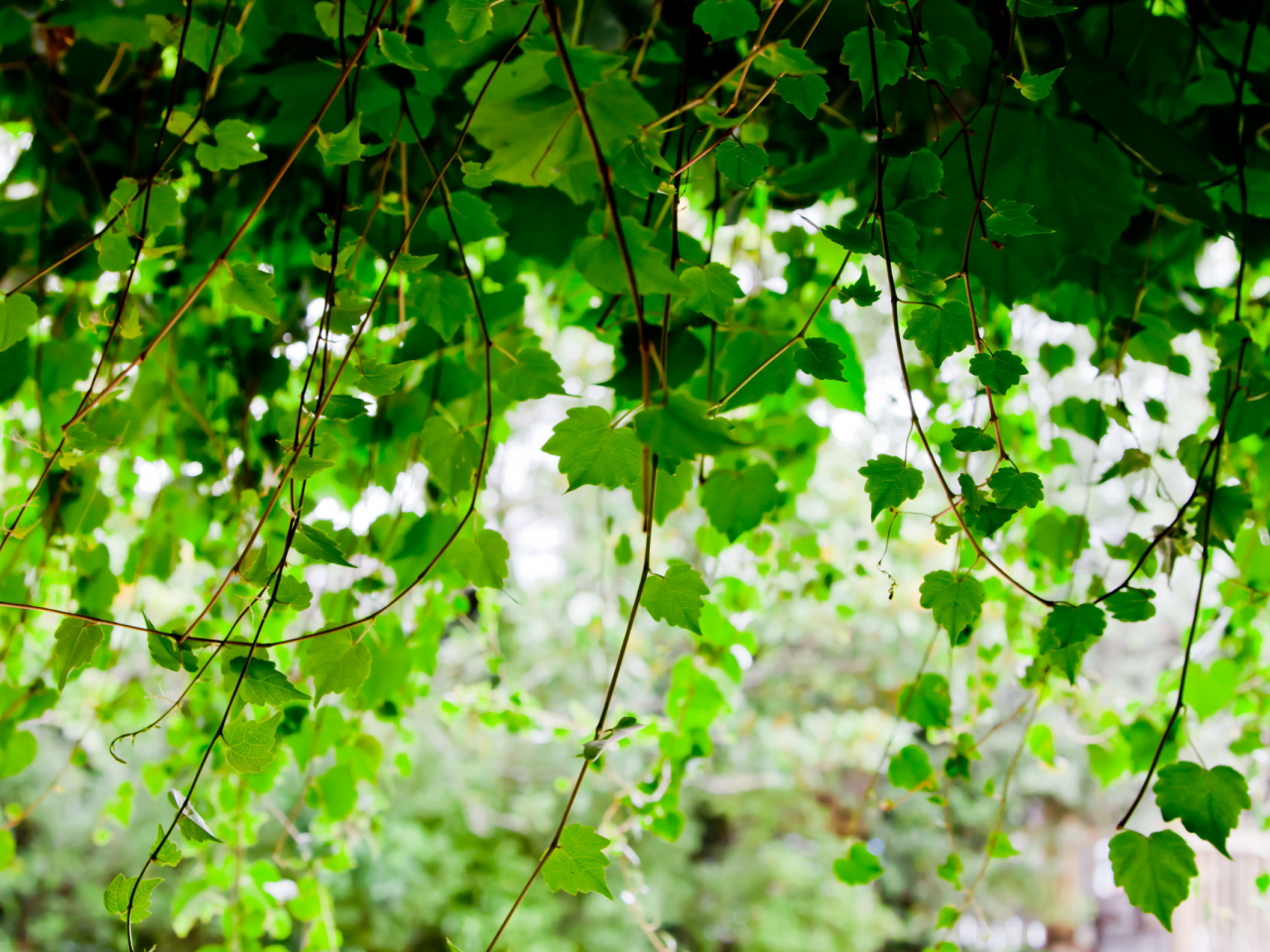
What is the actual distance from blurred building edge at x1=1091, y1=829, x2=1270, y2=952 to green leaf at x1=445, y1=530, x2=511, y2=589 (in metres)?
3.58

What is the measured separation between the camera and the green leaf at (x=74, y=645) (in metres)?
0.39

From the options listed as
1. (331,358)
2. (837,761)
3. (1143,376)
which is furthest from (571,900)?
(331,358)

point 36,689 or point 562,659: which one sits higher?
point 562,659

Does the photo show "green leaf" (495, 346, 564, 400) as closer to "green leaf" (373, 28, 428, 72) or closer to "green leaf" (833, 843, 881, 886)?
"green leaf" (373, 28, 428, 72)

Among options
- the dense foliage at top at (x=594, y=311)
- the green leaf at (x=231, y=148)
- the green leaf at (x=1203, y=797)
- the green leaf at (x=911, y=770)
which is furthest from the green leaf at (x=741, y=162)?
the green leaf at (x=911, y=770)

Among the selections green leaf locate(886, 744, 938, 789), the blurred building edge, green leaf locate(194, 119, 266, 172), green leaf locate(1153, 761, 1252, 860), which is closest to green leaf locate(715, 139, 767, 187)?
green leaf locate(194, 119, 266, 172)

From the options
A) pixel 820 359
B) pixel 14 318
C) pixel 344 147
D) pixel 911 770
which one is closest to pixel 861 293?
pixel 820 359

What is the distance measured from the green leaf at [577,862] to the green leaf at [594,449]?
16 centimetres

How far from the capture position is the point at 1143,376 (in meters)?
1.45

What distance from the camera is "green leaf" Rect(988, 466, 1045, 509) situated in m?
0.35

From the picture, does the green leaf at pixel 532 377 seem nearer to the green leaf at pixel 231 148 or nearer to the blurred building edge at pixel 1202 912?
the green leaf at pixel 231 148

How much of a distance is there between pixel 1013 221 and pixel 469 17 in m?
0.24

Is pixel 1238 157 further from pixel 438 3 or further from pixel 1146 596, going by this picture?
pixel 438 3

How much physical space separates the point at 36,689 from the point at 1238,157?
3.44ft
